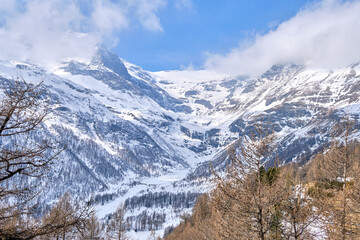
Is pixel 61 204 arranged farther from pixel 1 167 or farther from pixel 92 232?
pixel 1 167

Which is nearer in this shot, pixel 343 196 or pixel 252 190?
pixel 252 190

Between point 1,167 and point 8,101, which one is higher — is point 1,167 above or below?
below

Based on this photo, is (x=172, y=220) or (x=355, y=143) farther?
(x=172, y=220)

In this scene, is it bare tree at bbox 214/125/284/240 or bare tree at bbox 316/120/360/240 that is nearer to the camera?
bare tree at bbox 214/125/284/240

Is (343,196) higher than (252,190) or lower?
higher

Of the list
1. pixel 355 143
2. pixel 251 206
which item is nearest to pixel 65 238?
pixel 251 206

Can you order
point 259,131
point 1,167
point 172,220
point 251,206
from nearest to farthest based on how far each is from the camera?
1. point 1,167
2. point 251,206
3. point 259,131
4. point 172,220

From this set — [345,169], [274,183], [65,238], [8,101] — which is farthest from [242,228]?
[65,238]

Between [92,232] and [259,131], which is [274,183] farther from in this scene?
[92,232]

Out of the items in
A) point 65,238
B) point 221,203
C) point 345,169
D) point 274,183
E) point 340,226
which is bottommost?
point 65,238

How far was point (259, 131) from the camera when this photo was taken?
38.5 feet

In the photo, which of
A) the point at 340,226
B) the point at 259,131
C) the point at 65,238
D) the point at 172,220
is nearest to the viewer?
the point at 259,131

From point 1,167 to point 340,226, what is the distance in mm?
17199

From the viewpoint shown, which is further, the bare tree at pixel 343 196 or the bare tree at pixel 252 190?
the bare tree at pixel 343 196
